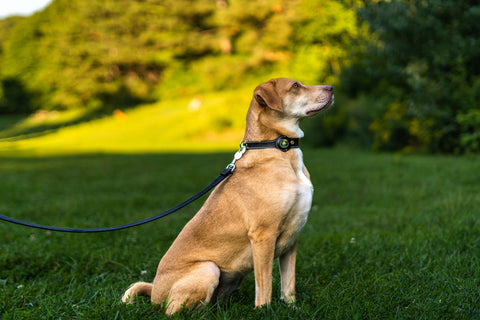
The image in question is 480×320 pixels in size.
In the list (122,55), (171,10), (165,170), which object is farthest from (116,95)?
(165,170)

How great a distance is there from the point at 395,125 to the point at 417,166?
133 inches

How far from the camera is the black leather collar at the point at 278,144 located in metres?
2.86

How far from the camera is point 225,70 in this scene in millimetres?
33781

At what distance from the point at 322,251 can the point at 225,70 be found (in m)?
30.7

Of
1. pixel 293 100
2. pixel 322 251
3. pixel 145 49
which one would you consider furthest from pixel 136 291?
pixel 145 49

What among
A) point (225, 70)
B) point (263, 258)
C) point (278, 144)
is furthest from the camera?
point (225, 70)

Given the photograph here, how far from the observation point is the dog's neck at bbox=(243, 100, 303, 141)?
2.94 meters

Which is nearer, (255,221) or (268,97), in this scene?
(255,221)

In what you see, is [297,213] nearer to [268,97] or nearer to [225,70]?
[268,97]

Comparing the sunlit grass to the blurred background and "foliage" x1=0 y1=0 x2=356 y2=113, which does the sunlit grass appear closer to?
the blurred background

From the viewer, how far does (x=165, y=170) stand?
1210 centimetres

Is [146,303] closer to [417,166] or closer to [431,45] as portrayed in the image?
[417,166]

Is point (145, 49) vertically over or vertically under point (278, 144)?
under

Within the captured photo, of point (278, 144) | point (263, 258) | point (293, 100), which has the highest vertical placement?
point (293, 100)
